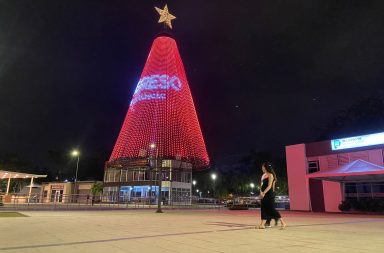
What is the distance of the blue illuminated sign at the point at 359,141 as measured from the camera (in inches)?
972

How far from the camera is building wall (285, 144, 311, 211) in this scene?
95.8 ft

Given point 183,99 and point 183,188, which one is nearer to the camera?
point 183,99

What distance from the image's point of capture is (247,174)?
3287 inches

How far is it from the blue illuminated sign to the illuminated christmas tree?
13.3m

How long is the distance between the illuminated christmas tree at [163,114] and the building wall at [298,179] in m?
9.33

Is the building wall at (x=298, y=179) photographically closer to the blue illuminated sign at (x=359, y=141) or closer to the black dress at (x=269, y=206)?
the blue illuminated sign at (x=359, y=141)

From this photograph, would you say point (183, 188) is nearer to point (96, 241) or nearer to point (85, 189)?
point (85, 189)

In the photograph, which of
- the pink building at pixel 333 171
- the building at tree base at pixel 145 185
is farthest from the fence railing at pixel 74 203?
the pink building at pixel 333 171

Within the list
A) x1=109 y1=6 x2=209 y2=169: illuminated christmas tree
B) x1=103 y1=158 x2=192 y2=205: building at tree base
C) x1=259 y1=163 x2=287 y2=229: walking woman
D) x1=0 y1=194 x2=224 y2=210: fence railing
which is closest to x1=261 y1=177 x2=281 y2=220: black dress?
x1=259 y1=163 x2=287 y2=229: walking woman

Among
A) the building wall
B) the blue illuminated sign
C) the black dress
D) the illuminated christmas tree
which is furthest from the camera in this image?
the illuminated christmas tree

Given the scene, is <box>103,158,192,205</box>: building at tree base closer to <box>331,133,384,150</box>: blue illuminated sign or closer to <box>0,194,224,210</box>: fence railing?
<box>0,194,224,210</box>: fence railing

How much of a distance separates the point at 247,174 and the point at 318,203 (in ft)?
181

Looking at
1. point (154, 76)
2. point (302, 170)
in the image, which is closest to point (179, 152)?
point (154, 76)

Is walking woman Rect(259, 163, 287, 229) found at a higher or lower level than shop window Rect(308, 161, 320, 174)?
lower
